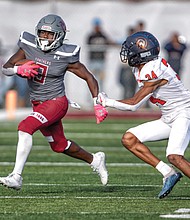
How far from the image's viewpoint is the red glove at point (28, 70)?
25.3 ft

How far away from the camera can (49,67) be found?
794 cm

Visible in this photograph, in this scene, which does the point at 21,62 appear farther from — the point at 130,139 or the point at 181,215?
the point at 181,215

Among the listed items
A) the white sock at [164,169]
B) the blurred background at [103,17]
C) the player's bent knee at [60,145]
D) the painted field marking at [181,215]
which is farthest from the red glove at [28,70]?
the blurred background at [103,17]

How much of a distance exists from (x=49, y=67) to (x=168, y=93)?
3.62 ft

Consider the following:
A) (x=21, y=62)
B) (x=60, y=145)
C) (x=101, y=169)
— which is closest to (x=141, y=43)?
(x=21, y=62)

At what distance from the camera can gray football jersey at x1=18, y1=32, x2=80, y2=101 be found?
795cm

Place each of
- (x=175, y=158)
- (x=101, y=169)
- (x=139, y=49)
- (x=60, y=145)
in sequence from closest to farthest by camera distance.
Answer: (x=175, y=158), (x=139, y=49), (x=60, y=145), (x=101, y=169)

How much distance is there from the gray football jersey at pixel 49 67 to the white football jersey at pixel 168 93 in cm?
68

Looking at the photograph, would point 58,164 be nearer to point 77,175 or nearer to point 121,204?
point 77,175

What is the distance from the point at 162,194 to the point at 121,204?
1.50 ft

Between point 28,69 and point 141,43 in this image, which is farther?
point 28,69

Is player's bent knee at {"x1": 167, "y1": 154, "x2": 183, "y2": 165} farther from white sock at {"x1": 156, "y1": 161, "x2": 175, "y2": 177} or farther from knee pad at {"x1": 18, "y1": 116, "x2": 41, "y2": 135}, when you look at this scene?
knee pad at {"x1": 18, "y1": 116, "x2": 41, "y2": 135}

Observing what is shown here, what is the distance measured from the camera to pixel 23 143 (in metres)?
7.60

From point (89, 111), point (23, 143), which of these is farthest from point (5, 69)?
point (89, 111)
